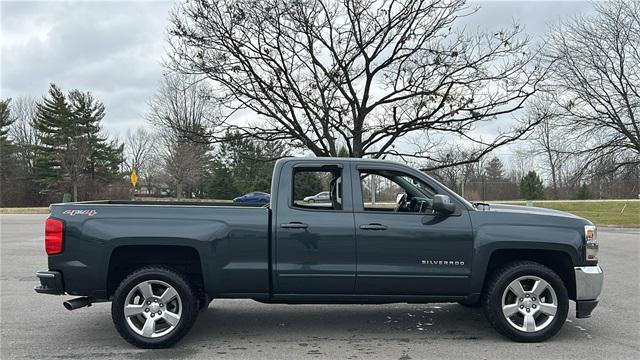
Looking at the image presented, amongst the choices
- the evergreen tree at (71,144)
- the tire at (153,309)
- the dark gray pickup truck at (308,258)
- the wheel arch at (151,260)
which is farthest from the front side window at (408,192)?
the evergreen tree at (71,144)

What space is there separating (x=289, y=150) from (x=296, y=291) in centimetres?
1119

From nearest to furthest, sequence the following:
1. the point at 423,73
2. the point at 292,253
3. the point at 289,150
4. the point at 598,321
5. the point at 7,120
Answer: the point at 292,253
the point at 598,321
the point at 423,73
the point at 289,150
the point at 7,120

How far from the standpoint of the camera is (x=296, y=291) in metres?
5.03

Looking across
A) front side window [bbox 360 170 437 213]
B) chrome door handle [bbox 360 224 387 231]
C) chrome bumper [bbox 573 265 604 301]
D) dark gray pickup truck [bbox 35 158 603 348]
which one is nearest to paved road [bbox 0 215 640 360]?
dark gray pickup truck [bbox 35 158 603 348]

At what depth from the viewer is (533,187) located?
53344 mm

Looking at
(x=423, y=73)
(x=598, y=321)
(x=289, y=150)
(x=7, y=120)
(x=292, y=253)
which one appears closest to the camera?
(x=292, y=253)

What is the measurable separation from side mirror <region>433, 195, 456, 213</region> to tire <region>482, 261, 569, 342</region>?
89cm

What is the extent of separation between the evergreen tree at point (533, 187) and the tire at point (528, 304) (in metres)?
51.3

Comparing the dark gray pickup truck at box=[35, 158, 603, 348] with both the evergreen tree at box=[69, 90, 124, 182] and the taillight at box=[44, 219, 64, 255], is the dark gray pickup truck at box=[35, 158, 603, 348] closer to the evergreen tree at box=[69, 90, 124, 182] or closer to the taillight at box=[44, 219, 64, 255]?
the taillight at box=[44, 219, 64, 255]

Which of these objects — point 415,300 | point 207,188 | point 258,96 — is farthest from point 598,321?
point 207,188

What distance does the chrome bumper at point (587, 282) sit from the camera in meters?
5.07

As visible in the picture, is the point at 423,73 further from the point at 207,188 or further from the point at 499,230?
the point at 207,188

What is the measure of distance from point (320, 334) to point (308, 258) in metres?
0.98

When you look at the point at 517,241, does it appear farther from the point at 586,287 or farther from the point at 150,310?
the point at 150,310
